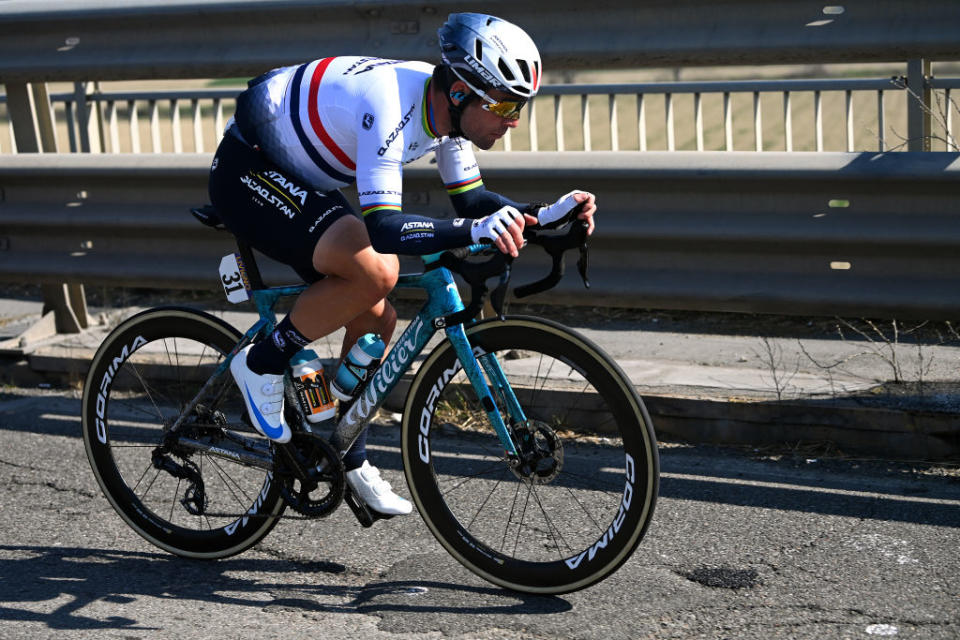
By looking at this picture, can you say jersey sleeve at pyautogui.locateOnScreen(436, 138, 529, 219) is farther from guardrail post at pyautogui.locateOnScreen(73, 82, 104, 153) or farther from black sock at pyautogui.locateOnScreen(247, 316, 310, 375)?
guardrail post at pyautogui.locateOnScreen(73, 82, 104, 153)

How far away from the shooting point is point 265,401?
4.24 m

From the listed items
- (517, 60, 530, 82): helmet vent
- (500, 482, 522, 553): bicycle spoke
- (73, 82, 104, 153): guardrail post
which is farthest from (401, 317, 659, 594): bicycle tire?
(73, 82, 104, 153): guardrail post

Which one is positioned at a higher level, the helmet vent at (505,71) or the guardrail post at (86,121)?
the helmet vent at (505,71)

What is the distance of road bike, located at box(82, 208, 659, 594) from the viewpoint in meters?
3.95

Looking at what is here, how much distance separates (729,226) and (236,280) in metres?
2.23

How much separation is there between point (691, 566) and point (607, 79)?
26.8 metres

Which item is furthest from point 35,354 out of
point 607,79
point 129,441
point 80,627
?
point 607,79

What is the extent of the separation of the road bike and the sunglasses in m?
0.39

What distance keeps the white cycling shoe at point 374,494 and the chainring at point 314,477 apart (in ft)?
0.32

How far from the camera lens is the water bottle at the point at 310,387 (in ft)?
14.1

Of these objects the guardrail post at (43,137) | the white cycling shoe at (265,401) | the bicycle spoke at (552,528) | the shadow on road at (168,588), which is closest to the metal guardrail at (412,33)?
the guardrail post at (43,137)

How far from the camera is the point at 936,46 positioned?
4.99 meters

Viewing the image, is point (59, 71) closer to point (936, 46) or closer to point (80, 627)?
point (80, 627)

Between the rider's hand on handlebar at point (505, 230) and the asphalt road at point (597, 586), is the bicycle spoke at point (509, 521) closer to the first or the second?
the asphalt road at point (597, 586)
